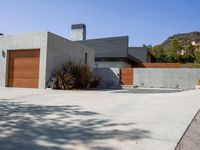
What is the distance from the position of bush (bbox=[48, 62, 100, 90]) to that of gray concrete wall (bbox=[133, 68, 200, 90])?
6590mm

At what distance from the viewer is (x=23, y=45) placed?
18.7m

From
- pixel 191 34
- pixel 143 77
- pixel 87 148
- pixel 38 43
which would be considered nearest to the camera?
pixel 87 148

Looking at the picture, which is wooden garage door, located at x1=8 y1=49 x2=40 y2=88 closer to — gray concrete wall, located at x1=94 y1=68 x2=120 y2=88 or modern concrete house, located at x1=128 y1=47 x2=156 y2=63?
gray concrete wall, located at x1=94 y1=68 x2=120 y2=88

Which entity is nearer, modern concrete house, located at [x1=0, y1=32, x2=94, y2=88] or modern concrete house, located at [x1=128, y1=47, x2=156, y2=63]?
modern concrete house, located at [x1=0, y1=32, x2=94, y2=88]

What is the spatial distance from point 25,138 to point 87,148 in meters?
1.17

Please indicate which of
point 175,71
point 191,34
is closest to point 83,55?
point 175,71

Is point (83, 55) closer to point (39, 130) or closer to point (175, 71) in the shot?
point (175, 71)

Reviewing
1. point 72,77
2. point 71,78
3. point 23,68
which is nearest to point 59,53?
point 72,77

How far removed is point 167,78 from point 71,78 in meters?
10.6

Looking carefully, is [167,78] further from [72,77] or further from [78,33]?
[78,33]

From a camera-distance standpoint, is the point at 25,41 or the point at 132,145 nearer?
the point at 132,145

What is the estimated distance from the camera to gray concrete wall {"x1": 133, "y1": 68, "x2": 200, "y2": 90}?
24.6 meters

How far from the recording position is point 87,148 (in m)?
4.21

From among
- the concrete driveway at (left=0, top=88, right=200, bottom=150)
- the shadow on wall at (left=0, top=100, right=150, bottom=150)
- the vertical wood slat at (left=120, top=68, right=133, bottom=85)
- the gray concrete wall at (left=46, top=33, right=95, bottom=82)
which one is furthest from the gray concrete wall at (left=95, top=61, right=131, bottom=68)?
the shadow on wall at (left=0, top=100, right=150, bottom=150)
